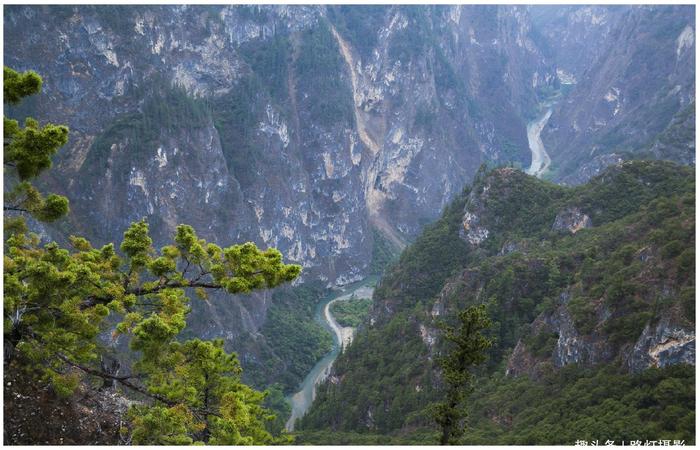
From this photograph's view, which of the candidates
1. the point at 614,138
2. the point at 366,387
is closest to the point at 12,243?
the point at 366,387

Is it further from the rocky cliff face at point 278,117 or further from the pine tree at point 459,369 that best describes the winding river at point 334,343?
the pine tree at point 459,369

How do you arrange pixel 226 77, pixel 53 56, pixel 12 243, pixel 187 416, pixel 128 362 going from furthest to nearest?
pixel 226 77 → pixel 53 56 → pixel 128 362 → pixel 12 243 → pixel 187 416

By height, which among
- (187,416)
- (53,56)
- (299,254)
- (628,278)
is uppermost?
(53,56)

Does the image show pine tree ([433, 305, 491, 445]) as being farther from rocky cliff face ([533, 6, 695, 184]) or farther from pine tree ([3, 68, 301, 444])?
rocky cliff face ([533, 6, 695, 184])

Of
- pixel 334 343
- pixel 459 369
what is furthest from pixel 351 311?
pixel 459 369

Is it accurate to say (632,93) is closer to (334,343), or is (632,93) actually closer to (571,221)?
(334,343)

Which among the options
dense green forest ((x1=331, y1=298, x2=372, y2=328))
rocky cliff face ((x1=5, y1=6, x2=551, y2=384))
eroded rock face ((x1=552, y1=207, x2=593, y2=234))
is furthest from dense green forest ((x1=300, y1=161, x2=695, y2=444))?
rocky cliff face ((x1=5, y1=6, x2=551, y2=384))

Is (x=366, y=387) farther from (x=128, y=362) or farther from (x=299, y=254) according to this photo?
(x=299, y=254)

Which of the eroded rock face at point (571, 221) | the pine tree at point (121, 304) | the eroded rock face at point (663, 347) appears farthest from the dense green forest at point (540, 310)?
the pine tree at point (121, 304)
